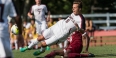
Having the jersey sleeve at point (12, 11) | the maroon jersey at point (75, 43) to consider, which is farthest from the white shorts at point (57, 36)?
the jersey sleeve at point (12, 11)

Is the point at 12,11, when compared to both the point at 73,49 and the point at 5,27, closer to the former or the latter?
the point at 5,27

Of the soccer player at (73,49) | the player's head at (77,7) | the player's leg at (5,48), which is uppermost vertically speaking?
the player's head at (77,7)

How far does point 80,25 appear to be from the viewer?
36.6 feet

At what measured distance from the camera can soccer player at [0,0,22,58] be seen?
7.59m

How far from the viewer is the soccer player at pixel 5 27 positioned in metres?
7.59

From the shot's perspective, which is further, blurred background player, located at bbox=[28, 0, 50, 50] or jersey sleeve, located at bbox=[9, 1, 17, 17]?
blurred background player, located at bbox=[28, 0, 50, 50]

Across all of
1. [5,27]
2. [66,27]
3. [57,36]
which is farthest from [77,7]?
[5,27]

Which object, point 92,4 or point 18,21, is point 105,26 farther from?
point 18,21

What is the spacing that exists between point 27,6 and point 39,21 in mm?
15791

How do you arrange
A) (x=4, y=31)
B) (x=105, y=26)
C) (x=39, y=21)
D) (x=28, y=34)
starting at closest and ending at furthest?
1. (x=4, y=31)
2. (x=39, y=21)
3. (x=28, y=34)
4. (x=105, y=26)

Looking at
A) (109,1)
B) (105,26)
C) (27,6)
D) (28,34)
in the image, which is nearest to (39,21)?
(28,34)

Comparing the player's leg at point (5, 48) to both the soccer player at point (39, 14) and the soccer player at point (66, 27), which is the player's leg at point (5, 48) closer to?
the soccer player at point (66, 27)

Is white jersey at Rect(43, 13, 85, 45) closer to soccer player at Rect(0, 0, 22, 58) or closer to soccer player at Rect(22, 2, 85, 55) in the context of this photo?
soccer player at Rect(22, 2, 85, 55)

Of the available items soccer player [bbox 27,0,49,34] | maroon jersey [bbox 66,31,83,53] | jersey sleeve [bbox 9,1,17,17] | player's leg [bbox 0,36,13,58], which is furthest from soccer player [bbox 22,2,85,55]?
soccer player [bbox 27,0,49,34]
